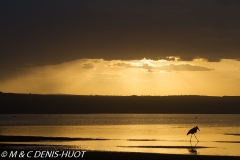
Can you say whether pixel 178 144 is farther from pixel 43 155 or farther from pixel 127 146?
pixel 43 155

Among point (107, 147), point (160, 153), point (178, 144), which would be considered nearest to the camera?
point (160, 153)

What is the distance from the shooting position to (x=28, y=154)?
32438mm

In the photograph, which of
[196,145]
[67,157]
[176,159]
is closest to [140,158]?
[176,159]

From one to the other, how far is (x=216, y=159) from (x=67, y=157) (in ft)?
29.0

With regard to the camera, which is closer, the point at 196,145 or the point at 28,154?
the point at 28,154

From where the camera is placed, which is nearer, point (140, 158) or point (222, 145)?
point (140, 158)

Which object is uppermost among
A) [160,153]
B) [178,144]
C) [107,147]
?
[178,144]

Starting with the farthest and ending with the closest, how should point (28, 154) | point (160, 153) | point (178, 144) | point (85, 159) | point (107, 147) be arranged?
point (178, 144) < point (107, 147) < point (160, 153) < point (28, 154) < point (85, 159)

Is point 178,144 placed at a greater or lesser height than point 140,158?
greater

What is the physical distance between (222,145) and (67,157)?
1485 centimetres

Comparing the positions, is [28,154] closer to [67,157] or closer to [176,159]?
[67,157]

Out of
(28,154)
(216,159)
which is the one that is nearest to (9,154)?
(28,154)

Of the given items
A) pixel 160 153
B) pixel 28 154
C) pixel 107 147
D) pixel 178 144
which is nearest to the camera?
pixel 28 154

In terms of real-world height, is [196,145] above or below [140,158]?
above
